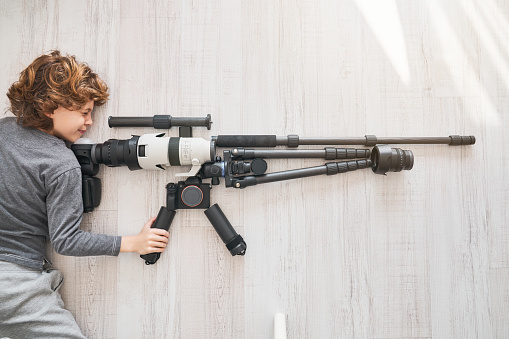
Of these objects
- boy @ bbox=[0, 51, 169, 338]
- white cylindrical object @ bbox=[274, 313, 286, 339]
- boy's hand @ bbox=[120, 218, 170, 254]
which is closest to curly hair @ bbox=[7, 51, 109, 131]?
boy @ bbox=[0, 51, 169, 338]

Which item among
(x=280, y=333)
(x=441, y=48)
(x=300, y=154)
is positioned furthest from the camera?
(x=441, y=48)

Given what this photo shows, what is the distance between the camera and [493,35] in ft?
4.34

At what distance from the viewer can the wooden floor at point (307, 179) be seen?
47.9 inches

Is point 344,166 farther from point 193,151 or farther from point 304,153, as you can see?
point 193,151

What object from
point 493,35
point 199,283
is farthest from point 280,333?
point 493,35

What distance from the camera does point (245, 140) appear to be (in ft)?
3.88

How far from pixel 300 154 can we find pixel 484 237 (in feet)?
2.85

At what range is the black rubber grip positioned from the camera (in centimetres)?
118

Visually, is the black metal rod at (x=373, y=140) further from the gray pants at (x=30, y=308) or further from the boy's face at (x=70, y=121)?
the gray pants at (x=30, y=308)

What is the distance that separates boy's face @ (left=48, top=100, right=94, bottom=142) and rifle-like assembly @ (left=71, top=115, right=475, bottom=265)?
5 cm

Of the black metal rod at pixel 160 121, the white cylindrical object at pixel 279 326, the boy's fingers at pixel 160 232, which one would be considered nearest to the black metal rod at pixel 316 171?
the black metal rod at pixel 160 121

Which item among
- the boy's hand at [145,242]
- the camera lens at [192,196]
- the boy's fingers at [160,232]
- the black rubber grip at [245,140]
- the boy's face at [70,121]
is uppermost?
the boy's face at [70,121]

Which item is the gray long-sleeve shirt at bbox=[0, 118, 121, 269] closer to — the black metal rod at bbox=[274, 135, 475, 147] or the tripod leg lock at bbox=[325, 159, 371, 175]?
the black metal rod at bbox=[274, 135, 475, 147]

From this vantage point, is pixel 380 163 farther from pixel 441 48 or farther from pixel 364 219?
pixel 441 48
